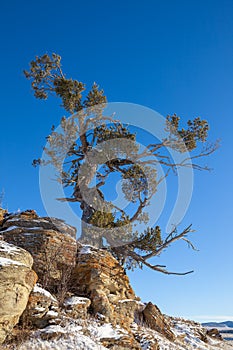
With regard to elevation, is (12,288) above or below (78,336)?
above

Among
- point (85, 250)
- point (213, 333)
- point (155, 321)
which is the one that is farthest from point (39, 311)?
point (213, 333)

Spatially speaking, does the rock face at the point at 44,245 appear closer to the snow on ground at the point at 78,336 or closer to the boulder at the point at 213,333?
the snow on ground at the point at 78,336

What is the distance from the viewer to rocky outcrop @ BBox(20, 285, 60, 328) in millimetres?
7932

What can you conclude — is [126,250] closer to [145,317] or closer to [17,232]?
[145,317]

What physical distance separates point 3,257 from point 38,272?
2505 millimetres

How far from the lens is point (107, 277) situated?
11.6 metres

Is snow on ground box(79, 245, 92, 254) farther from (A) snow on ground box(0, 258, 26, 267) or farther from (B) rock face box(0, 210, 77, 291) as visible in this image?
(A) snow on ground box(0, 258, 26, 267)

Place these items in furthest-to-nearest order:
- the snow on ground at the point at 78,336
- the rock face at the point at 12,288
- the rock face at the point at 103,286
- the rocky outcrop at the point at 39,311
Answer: the rock face at the point at 103,286 < the rocky outcrop at the point at 39,311 < the snow on ground at the point at 78,336 < the rock face at the point at 12,288

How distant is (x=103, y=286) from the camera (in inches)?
436

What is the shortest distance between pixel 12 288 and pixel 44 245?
141 inches

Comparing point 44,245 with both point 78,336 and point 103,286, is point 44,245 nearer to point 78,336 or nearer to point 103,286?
point 103,286

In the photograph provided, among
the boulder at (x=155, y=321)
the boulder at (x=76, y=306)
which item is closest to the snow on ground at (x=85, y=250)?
the boulder at (x=76, y=306)

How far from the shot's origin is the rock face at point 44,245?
34.2ft

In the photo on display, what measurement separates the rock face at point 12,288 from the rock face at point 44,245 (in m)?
2.03
